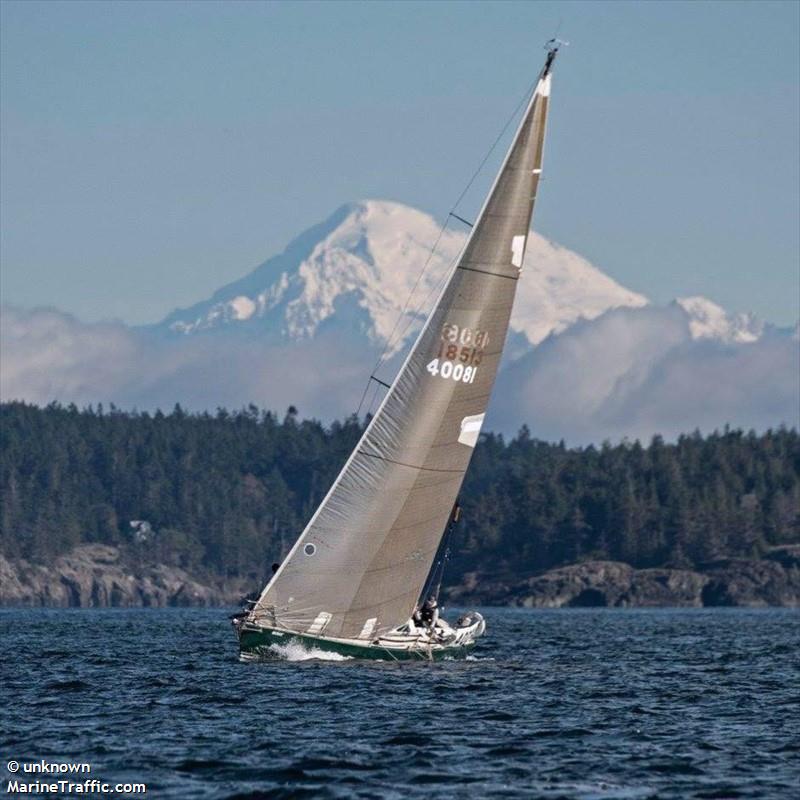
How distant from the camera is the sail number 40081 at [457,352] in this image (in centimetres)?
5509

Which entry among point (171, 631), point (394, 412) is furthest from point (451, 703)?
point (171, 631)

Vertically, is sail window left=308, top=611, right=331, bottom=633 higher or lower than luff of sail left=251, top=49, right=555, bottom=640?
lower

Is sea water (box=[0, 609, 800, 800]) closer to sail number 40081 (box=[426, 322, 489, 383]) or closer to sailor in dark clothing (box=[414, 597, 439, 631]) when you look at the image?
sailor in dark clothing (box=[414, 597, 439, 631])

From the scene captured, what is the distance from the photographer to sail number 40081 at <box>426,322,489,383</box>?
55.1m

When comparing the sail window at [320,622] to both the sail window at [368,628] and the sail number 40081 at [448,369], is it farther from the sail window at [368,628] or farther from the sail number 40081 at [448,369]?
the sail number 40081 at [448,369]

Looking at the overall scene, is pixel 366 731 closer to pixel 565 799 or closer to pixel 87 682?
pixel 565 799

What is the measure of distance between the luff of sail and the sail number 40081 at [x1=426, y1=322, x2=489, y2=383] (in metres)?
0.03

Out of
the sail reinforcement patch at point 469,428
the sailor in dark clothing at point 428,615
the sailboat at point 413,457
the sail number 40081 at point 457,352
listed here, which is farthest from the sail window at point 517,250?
the sailor in dark clothing at point 428,615

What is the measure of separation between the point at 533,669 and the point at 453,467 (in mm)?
9222

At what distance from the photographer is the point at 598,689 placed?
179 ft

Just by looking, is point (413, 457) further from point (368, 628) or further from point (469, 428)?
point (368, 628)

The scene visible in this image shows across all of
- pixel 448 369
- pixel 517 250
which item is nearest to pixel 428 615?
pixel 448 369

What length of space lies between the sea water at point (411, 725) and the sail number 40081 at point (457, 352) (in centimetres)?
829

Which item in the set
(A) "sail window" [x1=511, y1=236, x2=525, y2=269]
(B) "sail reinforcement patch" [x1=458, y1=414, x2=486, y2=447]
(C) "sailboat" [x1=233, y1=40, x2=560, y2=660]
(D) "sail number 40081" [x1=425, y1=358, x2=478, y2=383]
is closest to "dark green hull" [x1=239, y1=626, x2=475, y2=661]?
(C) "sailboat" [x1=233, y1=40, x2=560, y2=660]
